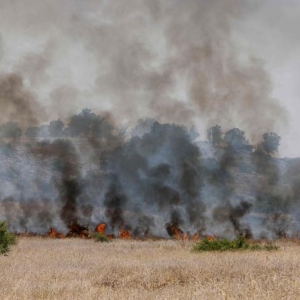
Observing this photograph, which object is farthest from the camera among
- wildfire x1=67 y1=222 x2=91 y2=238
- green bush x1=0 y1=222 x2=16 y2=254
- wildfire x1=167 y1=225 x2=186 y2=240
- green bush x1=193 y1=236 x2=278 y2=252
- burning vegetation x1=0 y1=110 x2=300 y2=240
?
Result: burning vegetation x1=0 y1=110 x2=300 y2=240

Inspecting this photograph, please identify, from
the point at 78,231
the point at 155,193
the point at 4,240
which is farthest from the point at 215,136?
the point at 4,240

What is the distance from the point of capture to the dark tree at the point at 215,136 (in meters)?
87.2

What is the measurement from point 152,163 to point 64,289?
46.3 m

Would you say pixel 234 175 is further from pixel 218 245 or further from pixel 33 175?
pixel 218 245

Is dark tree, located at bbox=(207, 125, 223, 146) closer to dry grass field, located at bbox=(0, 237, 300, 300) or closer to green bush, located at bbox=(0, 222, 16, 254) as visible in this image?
green bush, located at bbox=(0, 222, 16, 254)

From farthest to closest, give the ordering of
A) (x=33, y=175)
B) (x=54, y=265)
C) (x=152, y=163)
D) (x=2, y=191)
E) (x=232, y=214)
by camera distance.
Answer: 1. (x=33, y=175)
2. (x=2, y=191)
3. (x=152, y=163)
4. (x=232, y=214)
5. (x=54, y=265)

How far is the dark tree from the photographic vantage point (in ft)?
286

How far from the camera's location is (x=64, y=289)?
9992mm

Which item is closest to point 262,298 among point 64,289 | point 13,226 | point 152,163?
point 64,289

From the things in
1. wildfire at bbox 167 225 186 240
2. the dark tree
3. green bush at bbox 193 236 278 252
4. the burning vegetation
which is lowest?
wildfire at bbox 167 225 186 240

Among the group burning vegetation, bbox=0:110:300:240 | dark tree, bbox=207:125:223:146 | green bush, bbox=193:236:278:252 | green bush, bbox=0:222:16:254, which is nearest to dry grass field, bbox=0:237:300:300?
green bush, bbox=0:222:16:254

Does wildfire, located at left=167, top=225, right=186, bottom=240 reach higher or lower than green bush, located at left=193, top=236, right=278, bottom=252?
lower

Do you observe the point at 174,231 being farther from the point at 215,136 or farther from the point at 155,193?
the point at 215,136

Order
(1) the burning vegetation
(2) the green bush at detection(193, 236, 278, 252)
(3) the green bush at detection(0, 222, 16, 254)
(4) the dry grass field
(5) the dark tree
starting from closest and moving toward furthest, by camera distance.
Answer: (4) the dry grass field
(3) the green bush at detection(0, 222, 16, 254)
(2) the green bush at detection(193, 236, 278, 252)
(1) the burning vegetation
(5) the dark tree
